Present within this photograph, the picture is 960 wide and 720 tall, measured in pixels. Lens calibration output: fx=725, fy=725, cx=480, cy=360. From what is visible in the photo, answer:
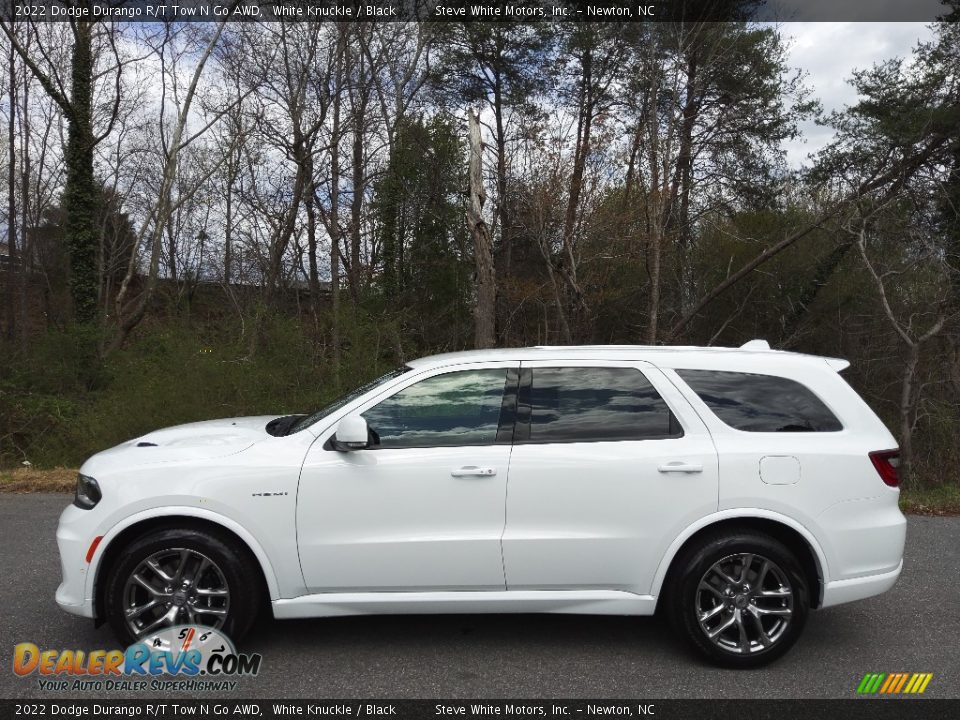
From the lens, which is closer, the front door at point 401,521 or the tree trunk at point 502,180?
the front door at point 401,521

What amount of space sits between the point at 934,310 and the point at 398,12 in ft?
46.8

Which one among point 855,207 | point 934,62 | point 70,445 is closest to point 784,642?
point 855,207

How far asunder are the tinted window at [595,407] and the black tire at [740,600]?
0.68 m

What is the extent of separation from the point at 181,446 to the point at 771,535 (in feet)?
10.9

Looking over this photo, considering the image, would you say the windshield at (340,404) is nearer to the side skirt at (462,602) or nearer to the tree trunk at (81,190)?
the side skirt at (462,602)

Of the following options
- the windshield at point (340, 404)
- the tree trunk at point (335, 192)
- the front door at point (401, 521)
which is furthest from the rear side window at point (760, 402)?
the tree trunk at point (335, 192)

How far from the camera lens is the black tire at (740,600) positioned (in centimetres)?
385

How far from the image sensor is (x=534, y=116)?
784 inches

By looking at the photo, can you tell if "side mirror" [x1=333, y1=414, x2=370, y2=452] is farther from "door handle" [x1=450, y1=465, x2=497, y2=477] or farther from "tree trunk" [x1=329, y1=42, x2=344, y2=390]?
"tree trunk" [x1=329, y1=42, x2=344, y2=390]

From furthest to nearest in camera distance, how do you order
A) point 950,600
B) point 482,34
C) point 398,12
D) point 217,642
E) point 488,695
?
point 482,34 → point 398,12 → point 950,600 → point 217,642 → point 488,695

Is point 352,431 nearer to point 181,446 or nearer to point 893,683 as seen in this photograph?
point 181,446

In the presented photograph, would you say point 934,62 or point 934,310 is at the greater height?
point 934,62

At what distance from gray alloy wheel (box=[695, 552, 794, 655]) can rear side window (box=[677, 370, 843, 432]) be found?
74 cm

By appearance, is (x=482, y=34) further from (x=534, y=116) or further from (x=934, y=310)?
(x=934, y=310)
